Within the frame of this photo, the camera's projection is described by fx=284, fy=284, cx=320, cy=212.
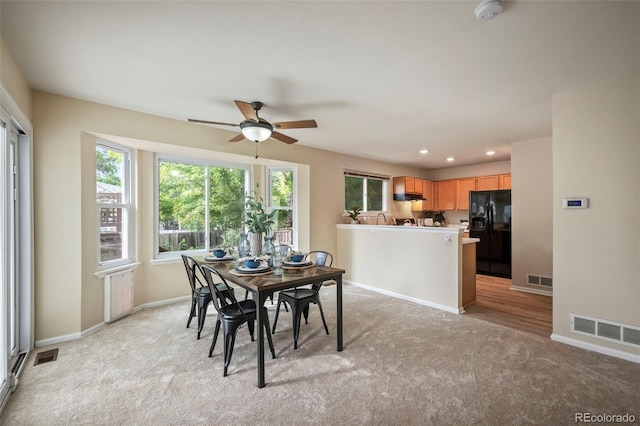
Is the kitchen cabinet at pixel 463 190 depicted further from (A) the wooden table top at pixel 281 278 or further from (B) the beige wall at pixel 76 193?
(B) the beige wall at pixel 76 193

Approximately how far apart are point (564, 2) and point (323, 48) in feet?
4.69

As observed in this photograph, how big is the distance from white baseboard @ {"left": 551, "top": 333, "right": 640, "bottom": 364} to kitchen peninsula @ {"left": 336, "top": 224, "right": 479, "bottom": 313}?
A: 1020mm

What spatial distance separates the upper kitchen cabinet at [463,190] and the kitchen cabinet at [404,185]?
3.39 ft

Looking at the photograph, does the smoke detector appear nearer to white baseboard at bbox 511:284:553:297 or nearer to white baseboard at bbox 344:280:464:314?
white baseboard at bbox 344:280:464:314

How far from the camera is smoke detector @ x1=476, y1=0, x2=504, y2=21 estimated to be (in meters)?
1.58

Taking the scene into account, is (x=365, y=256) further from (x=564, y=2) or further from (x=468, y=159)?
(x=564, y=2)

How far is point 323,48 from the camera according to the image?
205 centimetres

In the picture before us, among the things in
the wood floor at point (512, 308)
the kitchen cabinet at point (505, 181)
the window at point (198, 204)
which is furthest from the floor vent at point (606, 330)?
the window at point (198, 204)

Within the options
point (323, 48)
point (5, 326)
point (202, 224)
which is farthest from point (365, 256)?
point (5, 326)

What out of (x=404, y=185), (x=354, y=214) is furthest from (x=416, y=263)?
(x=404, y=185)

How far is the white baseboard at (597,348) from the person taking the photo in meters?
2.47

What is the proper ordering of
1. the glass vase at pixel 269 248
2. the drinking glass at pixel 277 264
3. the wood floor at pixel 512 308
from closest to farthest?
the drinking glass at pixel 277 264, the glass vase at pixel 269 248, the wood floor at pixel 512 308

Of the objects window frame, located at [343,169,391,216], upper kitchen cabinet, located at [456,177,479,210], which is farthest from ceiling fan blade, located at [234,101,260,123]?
upper kitchen cabinet, located at [456,177,479,210]

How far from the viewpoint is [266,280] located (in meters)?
2.31
